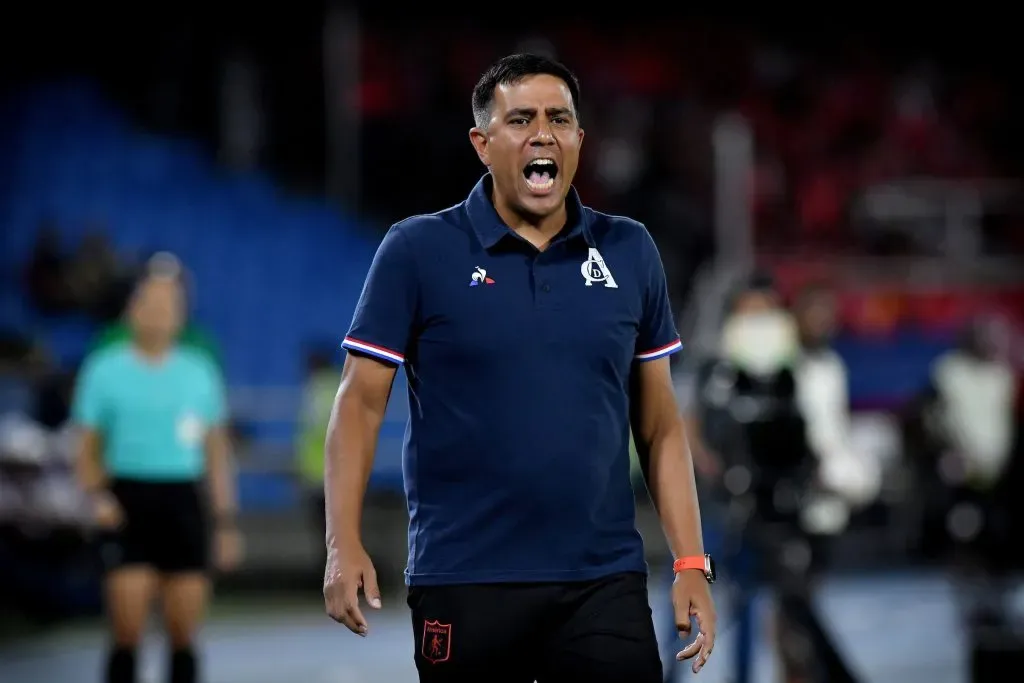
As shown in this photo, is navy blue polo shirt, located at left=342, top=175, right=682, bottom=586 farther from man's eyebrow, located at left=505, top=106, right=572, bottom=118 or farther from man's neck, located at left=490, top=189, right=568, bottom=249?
man's eyebrow, located at left=505, top=106, right=572, bottom=118

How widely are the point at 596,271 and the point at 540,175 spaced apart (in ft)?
0.77

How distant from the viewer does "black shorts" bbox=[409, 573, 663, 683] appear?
314cm

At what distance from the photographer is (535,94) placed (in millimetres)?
→ 3234

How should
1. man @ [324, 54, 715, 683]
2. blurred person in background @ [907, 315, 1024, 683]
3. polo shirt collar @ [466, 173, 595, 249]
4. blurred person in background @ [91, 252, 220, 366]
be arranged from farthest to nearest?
blurred person in background @ [91, 252, 220, 366]
blurred person in background @ [907, 315, 1024, 683]
polo shirt collar @ [466, 173, 595, 249]
man @ [324, 54, 715, 683]

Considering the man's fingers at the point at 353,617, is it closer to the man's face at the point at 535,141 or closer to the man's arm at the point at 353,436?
the man's arm at the point at 353,436

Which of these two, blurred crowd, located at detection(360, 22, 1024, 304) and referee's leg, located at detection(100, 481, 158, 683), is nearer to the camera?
referee's leg, located at detection(100, 481, 158, 683)

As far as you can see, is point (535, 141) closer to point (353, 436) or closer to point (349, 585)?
point (353, 436)

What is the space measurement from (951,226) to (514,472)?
1344 cm

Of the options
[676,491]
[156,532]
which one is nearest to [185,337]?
[156,532]

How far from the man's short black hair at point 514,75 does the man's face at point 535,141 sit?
16mm

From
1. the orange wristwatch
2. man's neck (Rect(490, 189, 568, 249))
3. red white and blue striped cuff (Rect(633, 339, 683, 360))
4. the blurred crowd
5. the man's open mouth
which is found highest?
the blurred crowd

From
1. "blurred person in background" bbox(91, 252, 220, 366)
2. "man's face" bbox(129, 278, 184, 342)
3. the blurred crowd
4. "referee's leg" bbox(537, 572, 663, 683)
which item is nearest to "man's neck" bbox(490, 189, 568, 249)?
"referee's leg" bbox(537, 572, 663, 683)

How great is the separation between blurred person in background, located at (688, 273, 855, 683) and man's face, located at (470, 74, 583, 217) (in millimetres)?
3739

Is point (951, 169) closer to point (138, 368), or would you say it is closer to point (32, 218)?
point (32, 218)
